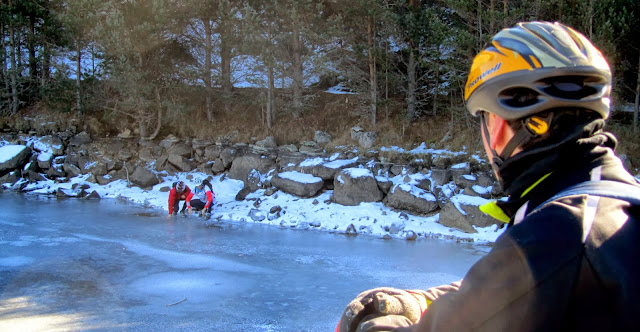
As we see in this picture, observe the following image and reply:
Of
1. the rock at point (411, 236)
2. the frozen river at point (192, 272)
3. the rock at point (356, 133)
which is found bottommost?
the rock at point (411, 236)

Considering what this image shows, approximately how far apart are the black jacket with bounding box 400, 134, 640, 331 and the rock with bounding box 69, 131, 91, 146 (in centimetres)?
2095

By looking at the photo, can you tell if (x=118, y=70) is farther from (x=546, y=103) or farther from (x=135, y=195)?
(x=546, y=103)

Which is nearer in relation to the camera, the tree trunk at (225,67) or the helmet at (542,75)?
the helmet at (542,75)

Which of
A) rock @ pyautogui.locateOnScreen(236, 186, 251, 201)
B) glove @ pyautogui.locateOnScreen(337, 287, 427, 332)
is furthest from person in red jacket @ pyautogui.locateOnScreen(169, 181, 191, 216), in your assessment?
glove @ pyautogui.locateOnScreen(337, 287, 427, 332)

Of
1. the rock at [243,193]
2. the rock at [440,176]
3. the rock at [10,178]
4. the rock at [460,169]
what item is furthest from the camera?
the rock at [10,178]

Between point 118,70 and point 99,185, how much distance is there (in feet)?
14.3

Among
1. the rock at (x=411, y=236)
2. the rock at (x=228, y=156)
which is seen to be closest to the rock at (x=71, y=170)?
the rock at (x=228, y=156)

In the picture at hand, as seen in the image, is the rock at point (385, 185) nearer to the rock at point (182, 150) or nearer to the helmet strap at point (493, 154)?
the rock at point (182, 150)

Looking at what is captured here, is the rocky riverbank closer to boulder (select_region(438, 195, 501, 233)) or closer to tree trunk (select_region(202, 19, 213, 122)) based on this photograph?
boulder (select_region(438, 195, 501, 233))

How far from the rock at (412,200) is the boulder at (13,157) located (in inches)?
582

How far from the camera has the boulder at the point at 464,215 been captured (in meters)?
10.3

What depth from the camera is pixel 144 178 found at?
16.4 meters

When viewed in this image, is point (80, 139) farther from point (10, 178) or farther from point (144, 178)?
point (144, 178)

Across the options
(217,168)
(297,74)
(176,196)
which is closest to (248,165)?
(217,168)
